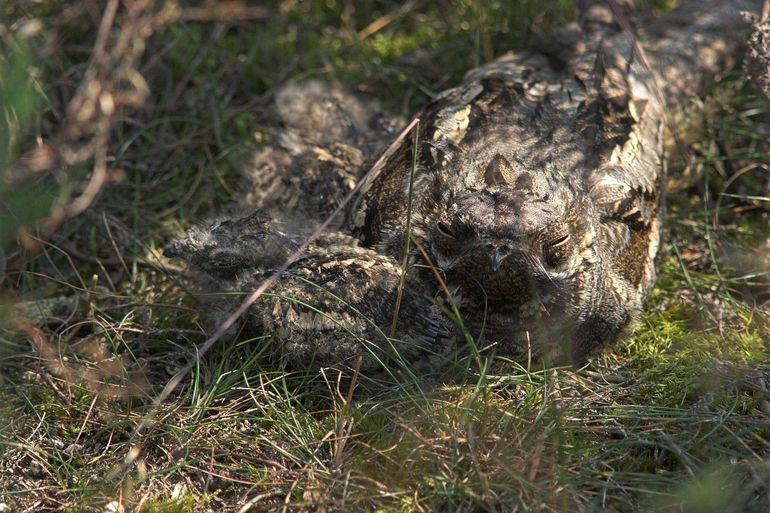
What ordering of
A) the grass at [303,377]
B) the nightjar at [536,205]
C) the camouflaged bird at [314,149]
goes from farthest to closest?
the camouflaged bird at [314,149]
the nightjar at [536,205]
the grass at [303,377]

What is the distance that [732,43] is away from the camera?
4102 mm

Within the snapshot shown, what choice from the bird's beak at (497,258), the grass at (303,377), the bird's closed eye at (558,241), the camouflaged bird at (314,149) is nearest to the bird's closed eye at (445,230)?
the bird's beak at (497,258)

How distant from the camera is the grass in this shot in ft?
8.61

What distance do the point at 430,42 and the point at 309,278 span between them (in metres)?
2.25

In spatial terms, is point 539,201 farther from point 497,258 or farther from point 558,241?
point 497,258

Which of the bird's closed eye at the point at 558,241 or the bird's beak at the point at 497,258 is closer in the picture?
the bird's beak at the point at 497,258

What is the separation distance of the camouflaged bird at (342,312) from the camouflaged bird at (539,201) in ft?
0.42

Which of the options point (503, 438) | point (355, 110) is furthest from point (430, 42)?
point (503, 438)

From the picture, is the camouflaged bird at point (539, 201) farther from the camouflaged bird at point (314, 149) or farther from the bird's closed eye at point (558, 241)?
the camouflaged bird at point (314, 149)

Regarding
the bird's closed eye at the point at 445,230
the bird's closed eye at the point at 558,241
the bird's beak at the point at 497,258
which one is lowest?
the bird's closed eye at the point at 558,241

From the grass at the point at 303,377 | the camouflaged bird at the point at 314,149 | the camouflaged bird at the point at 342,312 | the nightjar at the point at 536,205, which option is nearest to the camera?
the grass at the point at 303,377

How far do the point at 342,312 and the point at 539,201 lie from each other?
2.68ft

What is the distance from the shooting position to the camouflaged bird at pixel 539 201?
9.37 feet

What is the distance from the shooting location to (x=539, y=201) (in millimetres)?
2893
